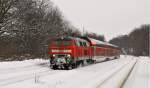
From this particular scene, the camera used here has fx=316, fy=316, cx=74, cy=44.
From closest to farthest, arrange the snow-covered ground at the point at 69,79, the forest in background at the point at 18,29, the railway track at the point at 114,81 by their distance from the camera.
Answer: the snow-covered ground at the point at 69,79
the railway track at the point at 114,81
the forest in background at the point at 18,29

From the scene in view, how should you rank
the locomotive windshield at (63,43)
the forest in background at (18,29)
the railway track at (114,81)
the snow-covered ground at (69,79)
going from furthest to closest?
the forest in background at (18,29), the locomotive windshield at (63,43), the railway track at (114,81), the snow-covered ground at (69,79)

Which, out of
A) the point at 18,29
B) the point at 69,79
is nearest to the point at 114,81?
the point at 69,79

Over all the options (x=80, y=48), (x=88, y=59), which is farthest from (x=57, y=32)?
(x=80, y=48)

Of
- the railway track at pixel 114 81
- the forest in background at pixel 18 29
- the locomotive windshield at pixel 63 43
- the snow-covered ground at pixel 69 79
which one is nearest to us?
the snow-covered ground at pixel 69 79

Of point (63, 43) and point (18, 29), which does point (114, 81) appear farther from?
point (18, 29)

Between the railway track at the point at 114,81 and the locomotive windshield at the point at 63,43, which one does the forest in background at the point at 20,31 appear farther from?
the railway track at the point at 114,81

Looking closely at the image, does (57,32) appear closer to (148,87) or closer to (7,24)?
(7,24)

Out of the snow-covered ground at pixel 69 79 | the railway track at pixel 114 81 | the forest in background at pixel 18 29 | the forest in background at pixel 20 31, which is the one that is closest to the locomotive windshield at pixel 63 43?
the snow-covered ground at pixel 69 79

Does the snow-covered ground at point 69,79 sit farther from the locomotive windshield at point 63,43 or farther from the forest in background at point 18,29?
the forest in background at point 18,29

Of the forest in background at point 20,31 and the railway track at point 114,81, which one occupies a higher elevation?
the forest in background at point 20,31

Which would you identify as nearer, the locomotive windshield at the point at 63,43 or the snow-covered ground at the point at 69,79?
the snow-covered ground at the point at 69,79

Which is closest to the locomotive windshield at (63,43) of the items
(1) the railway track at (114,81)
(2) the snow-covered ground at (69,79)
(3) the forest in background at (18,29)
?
(2) the snow-covered ground at (69,79)

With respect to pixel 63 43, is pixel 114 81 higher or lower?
lower

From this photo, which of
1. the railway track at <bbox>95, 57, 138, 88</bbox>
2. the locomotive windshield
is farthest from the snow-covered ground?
the locomotive windshield
